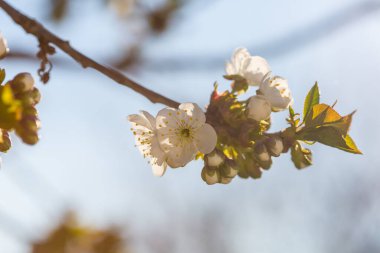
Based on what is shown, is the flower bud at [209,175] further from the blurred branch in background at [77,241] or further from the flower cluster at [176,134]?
the blurred branch in background at [77,241]

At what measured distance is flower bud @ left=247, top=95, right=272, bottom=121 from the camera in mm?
1252

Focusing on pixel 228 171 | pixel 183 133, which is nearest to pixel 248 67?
pixel 183 133

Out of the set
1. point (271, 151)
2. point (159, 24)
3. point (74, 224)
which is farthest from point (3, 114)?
point (159, 24)

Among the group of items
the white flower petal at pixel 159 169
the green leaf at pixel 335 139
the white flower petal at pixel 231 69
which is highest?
the white flower petal at pixel 231 69

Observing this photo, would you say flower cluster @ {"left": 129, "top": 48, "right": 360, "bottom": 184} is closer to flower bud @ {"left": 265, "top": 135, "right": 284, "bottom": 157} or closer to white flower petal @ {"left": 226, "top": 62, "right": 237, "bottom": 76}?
flower bud @ {"left": 265, "top": 135, "right": 284, "bottom": 157}

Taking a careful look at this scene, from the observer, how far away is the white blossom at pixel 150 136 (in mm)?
1370

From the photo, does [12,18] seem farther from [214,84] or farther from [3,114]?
[214,84]

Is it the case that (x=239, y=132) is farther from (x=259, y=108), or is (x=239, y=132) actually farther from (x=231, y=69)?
(x=231, y=69)

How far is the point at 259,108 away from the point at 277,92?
0.39 ft

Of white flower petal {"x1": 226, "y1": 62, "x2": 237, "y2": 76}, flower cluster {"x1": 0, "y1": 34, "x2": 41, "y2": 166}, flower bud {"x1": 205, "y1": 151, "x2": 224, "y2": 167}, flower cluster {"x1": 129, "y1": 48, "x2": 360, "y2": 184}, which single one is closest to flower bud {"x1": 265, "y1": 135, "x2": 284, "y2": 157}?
flower cluster {"x1": 129, "y1": 48, "x2": 360, "y2": 184}

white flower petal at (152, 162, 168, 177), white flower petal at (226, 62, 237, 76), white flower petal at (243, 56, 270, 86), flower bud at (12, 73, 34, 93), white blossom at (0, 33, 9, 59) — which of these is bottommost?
white flower petal at (152, 162, 168, 177)

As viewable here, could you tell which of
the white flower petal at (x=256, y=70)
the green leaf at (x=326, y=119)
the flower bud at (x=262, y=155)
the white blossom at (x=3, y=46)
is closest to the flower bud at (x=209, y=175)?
the flower bud at (x=262, y=155)

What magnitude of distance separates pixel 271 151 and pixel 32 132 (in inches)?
21.3

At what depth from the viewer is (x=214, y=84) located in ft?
4.41
